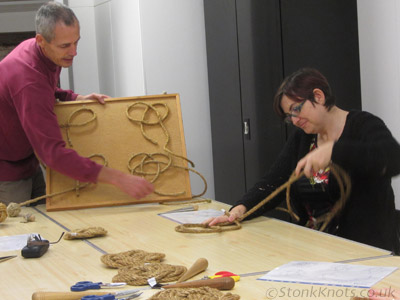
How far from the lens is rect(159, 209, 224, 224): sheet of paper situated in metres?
2.30

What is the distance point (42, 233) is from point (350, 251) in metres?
1.08

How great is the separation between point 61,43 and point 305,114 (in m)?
1.02

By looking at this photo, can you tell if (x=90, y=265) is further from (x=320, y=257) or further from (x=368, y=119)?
(x=368, y=119)

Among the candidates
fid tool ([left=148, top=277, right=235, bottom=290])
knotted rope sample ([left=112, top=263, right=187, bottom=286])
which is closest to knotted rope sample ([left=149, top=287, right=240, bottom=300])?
fid tool ([left=148, top=277, right=235, bottom=290])

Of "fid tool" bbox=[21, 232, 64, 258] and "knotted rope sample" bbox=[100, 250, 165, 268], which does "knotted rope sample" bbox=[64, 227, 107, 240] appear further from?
"knotted rope sample" bbox=[100, 250, 165, 268]

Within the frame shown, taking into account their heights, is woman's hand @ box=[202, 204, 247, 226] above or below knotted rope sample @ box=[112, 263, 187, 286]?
below

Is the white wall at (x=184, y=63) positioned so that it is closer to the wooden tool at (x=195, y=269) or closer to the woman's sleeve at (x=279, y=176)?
the woman's sleeve at (x=279, y=176)

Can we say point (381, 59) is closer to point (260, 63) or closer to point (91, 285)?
point (260, 63)

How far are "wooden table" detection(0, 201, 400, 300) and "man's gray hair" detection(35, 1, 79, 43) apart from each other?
756 millimetres

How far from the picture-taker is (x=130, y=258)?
1.69 metres

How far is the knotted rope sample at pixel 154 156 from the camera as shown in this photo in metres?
2.78

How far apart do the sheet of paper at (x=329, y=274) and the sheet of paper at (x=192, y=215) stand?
732 millimetres

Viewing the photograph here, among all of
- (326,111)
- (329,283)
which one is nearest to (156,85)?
(326,111)

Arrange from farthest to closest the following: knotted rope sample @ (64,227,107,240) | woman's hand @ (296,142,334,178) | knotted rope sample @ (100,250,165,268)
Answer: knotted rope sample @ (64,227,107,240) → woman's hand @ (296,142,334,178) → knotted rope sample @ (100,250,165,268)
